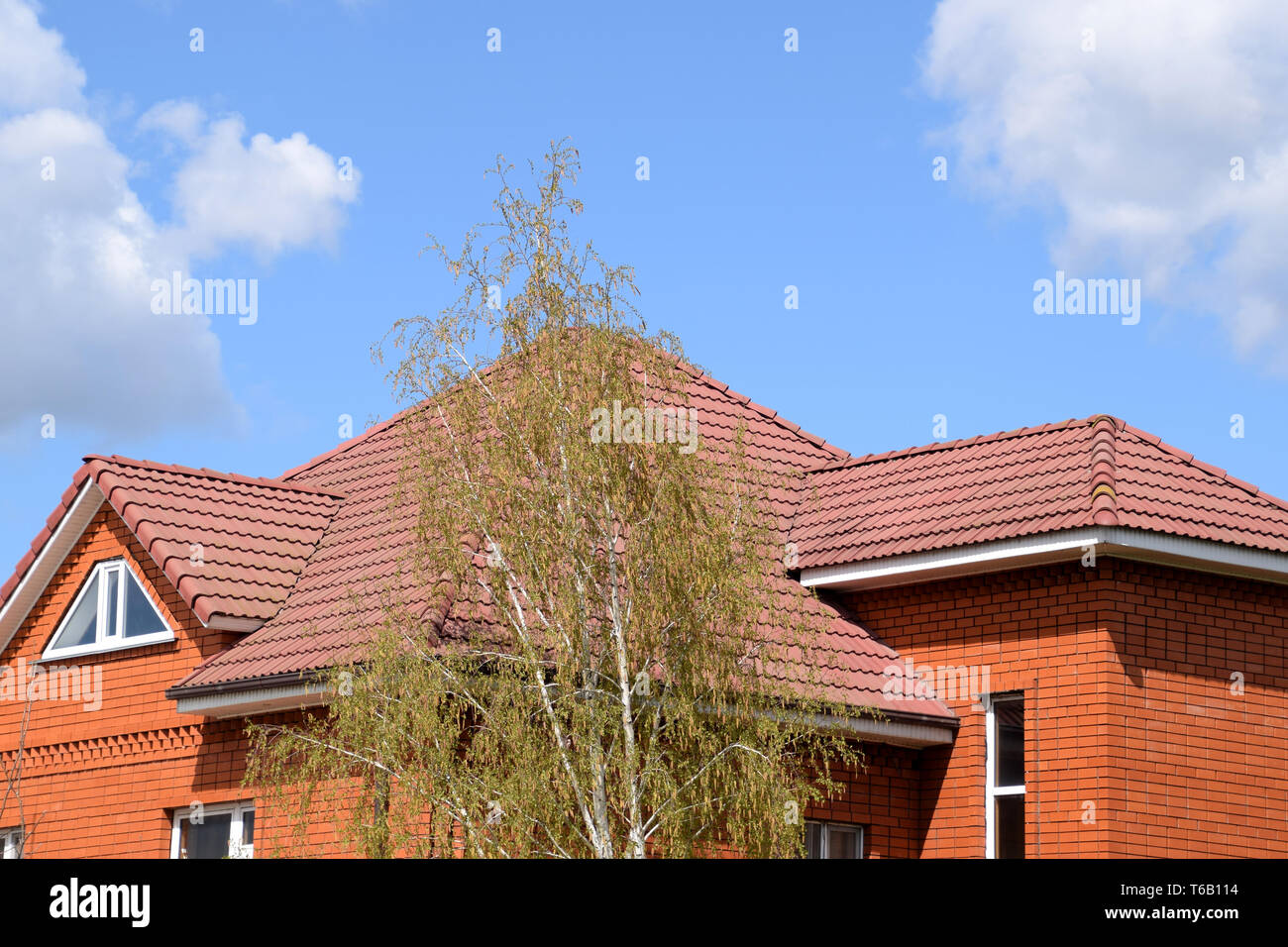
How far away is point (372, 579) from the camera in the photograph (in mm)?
13727

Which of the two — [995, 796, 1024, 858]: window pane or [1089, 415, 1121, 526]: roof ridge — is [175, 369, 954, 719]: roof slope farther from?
[1089, 415, 1121, 526]: roof ridge

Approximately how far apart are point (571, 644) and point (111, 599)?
790 cm

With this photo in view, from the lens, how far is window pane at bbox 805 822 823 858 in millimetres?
13711

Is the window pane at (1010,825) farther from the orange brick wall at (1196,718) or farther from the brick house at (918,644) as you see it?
the orange brick wall at (1196,718)

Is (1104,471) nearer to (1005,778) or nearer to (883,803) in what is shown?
(1005,778)

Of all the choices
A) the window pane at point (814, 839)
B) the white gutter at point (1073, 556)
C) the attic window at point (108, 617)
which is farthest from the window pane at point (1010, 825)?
the attic window at point (108, 617)

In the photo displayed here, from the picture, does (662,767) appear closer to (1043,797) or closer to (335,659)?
(335,659)

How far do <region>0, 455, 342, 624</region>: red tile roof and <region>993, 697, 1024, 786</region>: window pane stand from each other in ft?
23.0

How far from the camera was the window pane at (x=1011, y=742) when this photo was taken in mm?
14344

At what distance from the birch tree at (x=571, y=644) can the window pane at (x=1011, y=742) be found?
407 centimetres
